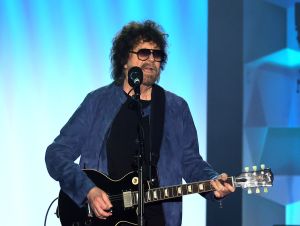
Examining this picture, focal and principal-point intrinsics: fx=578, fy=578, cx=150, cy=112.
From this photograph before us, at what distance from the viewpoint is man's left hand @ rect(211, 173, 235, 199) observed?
9.59 ft

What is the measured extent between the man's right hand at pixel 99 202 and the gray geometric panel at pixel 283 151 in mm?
1603

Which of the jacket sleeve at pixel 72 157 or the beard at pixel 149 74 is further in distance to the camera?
the beard at pixel 149 74

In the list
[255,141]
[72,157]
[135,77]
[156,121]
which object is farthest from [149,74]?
[255,141]

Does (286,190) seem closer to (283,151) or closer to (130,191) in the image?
(283,151)

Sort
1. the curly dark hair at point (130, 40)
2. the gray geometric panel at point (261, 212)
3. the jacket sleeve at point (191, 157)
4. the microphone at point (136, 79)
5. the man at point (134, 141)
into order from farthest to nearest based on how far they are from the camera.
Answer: the gray geometric panel at point (261, 212) → the curly dark hair at point (130, 40) → the jacket sleeve at point (191, 157) → the man at point (134, 141) → the microphone at point (136, 79)

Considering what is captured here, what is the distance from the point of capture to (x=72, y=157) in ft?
10.3

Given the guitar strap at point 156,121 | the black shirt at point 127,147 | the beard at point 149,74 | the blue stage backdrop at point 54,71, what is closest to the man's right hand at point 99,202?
the black shirt at point 127,147

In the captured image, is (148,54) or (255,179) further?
(148,54)

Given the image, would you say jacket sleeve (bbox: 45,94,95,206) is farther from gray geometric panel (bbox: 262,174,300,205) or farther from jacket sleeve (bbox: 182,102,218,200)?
gray geometric panel (bbox: 262,174,300,205)

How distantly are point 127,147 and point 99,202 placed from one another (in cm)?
38

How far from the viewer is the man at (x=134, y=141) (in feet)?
9.89

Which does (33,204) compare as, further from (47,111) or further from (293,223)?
(293,223)

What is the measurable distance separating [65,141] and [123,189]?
0.45m

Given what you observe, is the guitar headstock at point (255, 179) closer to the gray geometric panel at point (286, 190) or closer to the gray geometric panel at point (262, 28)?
the gray geometric panel at point (286, 190)
